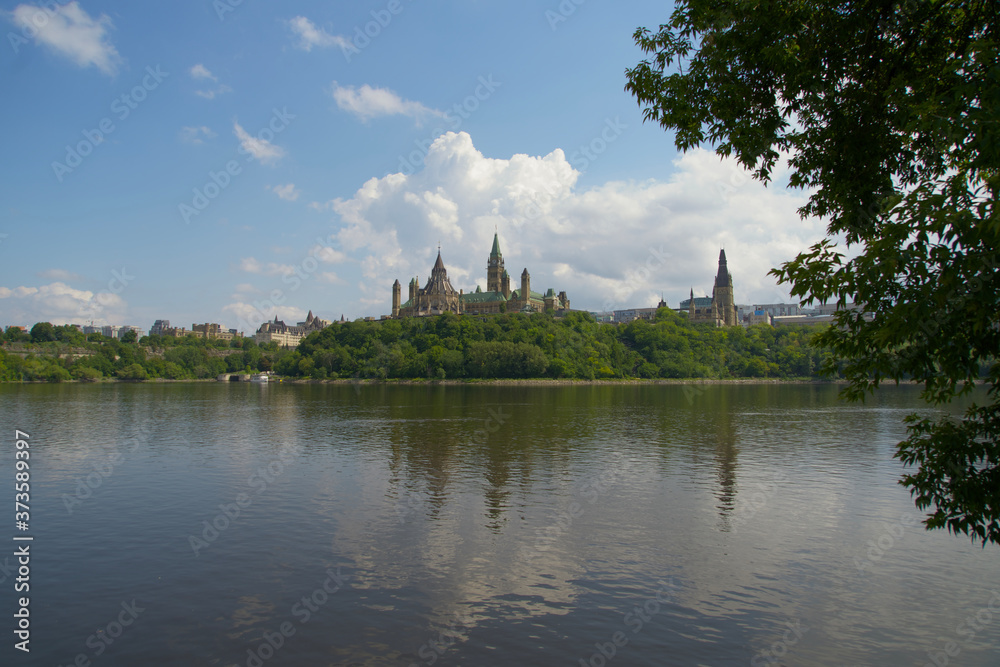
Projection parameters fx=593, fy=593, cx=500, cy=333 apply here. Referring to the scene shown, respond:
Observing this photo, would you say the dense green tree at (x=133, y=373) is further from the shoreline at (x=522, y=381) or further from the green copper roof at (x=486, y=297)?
the green copper roof at (x=486, y=297)

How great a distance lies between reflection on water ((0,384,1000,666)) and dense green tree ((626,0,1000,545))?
15.9 ft

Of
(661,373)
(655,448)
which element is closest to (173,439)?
(655,448)

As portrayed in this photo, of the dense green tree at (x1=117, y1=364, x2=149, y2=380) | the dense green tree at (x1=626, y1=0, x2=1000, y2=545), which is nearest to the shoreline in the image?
the dense green tree at (x1=117, y1=364, x2=149, y2=380)

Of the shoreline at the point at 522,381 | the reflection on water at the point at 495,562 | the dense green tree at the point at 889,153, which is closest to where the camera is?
the dense green tree at the point at 889,153

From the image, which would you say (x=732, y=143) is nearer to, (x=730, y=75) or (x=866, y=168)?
(x=730, y=75)

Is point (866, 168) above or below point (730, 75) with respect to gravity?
below

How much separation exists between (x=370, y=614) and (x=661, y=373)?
462ft

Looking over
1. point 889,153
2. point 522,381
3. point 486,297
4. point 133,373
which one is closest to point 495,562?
point 889,153

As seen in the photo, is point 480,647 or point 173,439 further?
point 173,439

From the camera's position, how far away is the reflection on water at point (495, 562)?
→ 33.6ft

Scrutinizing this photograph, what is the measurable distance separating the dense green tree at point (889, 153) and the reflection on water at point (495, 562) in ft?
15.9

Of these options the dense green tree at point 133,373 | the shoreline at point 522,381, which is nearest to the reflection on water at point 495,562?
the shoreline at point 522,381

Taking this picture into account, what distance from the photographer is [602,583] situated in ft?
41.7

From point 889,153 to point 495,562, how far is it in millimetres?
11135
